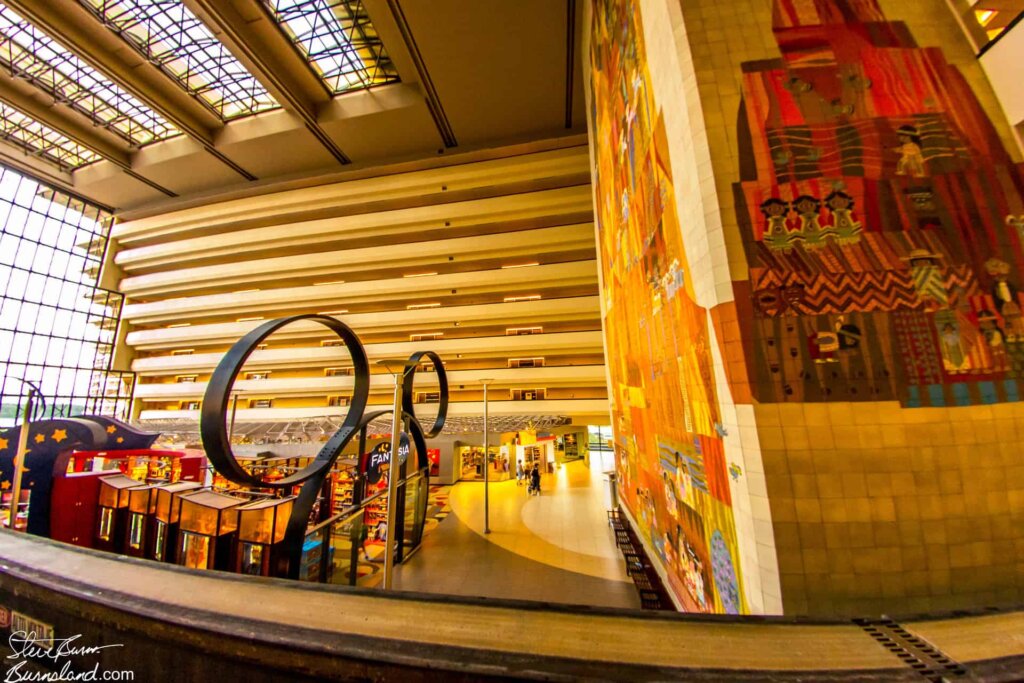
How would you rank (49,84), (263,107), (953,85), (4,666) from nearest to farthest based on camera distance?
(4,666) → (953,85) → (49,84) → (263,107)

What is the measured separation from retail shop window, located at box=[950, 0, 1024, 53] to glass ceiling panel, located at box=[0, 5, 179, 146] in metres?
29.0

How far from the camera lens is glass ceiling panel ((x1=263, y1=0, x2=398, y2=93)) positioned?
14539 millimetres

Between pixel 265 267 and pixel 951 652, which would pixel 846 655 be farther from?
pixel 265 267

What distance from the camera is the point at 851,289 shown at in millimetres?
2689

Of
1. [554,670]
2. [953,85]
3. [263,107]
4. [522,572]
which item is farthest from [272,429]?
[953,85]

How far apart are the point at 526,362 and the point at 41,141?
108 feet

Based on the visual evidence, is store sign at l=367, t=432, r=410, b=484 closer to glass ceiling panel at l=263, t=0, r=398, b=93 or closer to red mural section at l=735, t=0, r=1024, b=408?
red mural section at l=735, t=0, r=1024, b=408

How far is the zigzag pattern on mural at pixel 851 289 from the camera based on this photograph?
2.64 metres

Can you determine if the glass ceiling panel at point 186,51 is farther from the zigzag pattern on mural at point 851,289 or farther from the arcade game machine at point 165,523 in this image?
the zigzag pattern on mural at point 851,289

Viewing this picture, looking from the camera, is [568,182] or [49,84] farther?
[568,182]

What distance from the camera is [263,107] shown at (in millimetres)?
19250

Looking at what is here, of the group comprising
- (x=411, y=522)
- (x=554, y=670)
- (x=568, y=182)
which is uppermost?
(x=568, y=182)

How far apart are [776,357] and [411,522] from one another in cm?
994

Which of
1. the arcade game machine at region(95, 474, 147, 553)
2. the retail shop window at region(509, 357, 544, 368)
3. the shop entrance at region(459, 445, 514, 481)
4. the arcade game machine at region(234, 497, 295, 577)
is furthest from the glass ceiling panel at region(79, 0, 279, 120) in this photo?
the shop entrance at region(459, 445, 514, 481)
